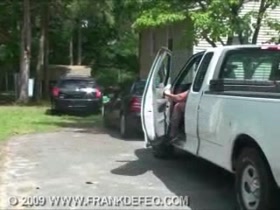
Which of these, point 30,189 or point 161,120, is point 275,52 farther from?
point 30,189

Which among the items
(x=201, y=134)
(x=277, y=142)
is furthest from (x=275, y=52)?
(x=277, y=142)

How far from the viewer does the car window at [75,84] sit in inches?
945

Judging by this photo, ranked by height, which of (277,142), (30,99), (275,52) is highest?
(275,52)

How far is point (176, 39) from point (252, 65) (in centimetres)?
1807

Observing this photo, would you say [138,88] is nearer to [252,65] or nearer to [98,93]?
[252,65]

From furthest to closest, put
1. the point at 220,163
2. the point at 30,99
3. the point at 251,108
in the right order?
the point at 30,99, the point at 220,163, the point at 251,108

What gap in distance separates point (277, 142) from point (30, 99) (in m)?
27.4

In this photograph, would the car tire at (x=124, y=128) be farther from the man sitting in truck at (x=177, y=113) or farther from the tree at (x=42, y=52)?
the tree at (x=42, y=52)

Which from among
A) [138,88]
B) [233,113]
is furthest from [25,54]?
[233,113]

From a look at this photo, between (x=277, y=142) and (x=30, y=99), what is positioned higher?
(x=277, y=142)

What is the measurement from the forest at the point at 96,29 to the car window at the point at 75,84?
276 centimetres

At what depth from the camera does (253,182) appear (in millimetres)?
7176

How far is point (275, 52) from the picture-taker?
899 cm

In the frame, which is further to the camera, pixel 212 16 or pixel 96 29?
pixel 96 29
